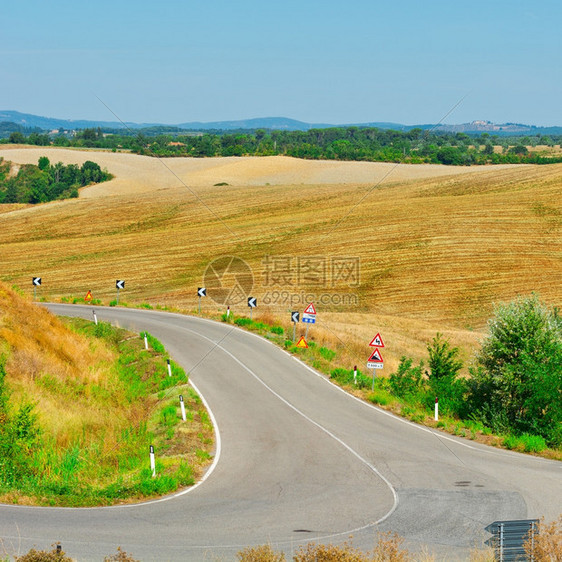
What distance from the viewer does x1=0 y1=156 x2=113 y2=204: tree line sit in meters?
116

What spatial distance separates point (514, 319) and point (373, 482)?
338 inches

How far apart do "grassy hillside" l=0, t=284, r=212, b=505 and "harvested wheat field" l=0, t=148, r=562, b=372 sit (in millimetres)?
10491

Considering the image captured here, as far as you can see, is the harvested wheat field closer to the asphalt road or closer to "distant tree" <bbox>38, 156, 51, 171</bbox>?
the asphalt road

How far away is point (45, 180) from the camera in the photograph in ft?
403

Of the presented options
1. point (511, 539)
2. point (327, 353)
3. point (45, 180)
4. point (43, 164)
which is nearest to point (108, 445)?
point (511, 539)

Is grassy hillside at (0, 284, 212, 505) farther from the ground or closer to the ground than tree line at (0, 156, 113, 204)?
closer to the ground

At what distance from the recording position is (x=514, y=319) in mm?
20953

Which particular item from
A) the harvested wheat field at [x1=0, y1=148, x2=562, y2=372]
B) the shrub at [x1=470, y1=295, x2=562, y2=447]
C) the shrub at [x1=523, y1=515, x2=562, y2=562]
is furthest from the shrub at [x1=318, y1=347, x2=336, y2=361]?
the shrub at [x1=523, y1=515, x2=562, y2=562]

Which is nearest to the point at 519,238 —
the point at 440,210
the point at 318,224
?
→ the point at 440,210

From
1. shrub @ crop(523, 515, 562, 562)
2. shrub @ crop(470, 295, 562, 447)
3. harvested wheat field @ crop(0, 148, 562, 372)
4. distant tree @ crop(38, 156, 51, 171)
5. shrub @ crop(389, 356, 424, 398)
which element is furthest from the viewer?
distant tree @ crop(38, 156, 51, 171)

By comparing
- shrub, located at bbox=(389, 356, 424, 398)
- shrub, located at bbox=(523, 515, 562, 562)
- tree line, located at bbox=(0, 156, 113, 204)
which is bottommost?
shrub, located at bbox=(389, 356, 424, 398)

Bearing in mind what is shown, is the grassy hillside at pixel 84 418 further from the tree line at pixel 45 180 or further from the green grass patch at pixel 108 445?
the tree line at pixel 45 180

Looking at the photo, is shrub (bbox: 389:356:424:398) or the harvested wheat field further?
the harvested wheat field

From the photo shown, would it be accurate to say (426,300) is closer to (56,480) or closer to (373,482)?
(373,482)
